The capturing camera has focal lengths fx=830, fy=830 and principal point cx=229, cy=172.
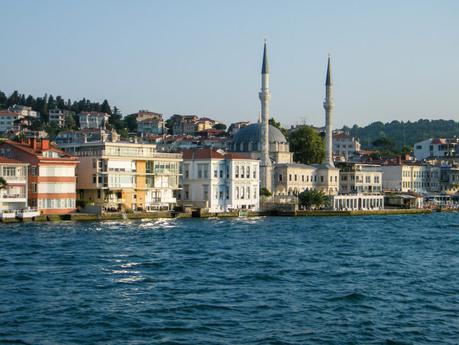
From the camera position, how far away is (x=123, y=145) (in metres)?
61.2

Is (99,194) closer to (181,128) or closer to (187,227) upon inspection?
(187,227)

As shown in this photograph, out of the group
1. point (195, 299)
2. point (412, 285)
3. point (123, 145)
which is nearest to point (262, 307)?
point (195, 299)

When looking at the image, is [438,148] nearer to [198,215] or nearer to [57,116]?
[57,116]

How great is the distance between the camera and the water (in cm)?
1975

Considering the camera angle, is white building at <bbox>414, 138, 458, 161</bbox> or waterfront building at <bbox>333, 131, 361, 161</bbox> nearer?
white building at <bbox>414, 138, 458, 161</bbox>

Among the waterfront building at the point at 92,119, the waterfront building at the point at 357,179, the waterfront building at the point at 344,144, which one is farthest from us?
the waterfront building at the point at 344,144

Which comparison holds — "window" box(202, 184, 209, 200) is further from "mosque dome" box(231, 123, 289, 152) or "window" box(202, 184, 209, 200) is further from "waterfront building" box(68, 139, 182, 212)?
"mosque dome" box(231, 123, 289, 152)

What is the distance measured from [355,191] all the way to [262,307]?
236 feet

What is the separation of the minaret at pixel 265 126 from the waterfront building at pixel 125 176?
695 inches

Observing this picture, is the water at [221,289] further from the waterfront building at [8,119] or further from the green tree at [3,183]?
the waterfront building at [8,119]

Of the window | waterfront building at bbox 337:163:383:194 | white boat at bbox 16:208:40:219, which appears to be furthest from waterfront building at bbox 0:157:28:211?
waterfront building at bbox 337:163:383:194

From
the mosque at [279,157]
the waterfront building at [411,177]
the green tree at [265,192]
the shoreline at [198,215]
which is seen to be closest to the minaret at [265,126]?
the mosque at [279,157]

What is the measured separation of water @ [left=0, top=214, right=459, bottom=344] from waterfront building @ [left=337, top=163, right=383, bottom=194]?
51.3 metres

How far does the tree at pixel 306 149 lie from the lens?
328 ft
